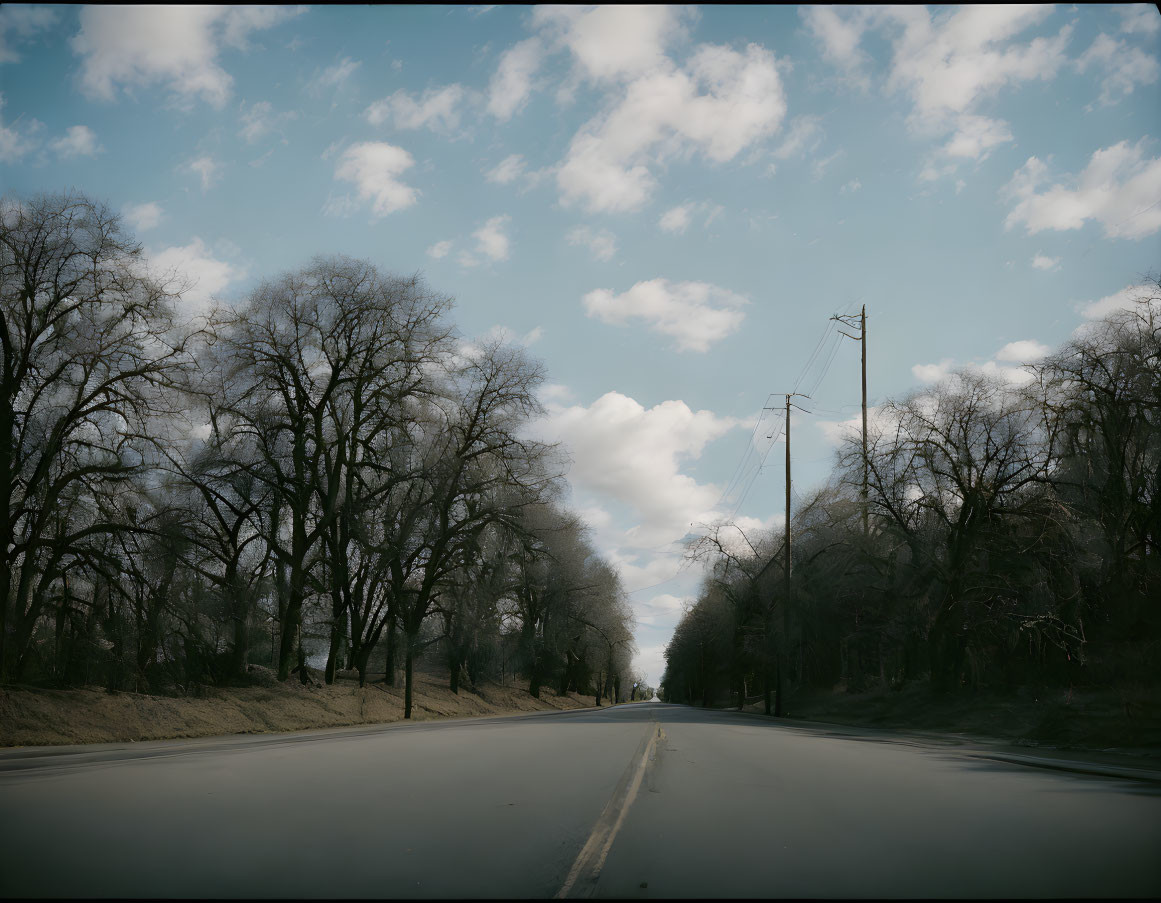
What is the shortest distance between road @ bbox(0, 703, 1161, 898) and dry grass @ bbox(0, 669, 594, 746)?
7766 mm

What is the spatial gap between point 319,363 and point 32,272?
1361 centimetres

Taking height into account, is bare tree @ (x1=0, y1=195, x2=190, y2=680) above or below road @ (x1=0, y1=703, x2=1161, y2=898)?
above

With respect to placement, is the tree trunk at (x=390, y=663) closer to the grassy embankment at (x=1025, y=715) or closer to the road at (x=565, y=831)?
the grassy embankment at (x=1025, y=715)

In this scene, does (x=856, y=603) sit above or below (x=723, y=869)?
above

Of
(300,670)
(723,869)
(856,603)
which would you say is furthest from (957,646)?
(723,869)

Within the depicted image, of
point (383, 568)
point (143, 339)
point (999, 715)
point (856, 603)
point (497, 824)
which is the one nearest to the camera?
point (497, 824)

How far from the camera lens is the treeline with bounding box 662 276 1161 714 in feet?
75.5

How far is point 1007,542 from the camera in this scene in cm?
2991

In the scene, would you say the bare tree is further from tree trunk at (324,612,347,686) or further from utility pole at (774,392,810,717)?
utility pole at (774,392,810,717)

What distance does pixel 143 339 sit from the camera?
23250 millimetres

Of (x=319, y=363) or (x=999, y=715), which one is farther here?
(x=319, y=363)

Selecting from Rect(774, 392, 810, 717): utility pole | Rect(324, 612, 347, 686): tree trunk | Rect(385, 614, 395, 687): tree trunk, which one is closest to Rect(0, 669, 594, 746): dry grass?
Rect(385, 614, 395, 687): tree trunk

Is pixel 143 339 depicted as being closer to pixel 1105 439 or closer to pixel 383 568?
pixel 383 568

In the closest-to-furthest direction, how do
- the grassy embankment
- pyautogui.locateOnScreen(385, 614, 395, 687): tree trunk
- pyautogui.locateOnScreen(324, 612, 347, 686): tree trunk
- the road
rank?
the road → the grassy embankment → pyautogui.locateOnScreen(324, 612, 347, 686): tree trunk → pyautogui.locateOnScreen(385, 614, 395, 687): tree trunk
